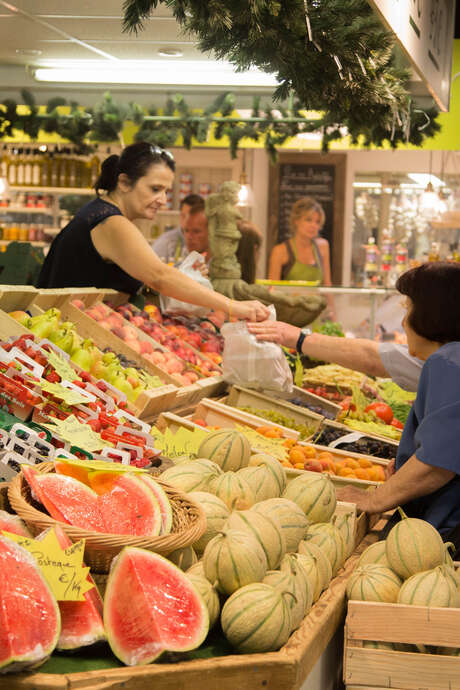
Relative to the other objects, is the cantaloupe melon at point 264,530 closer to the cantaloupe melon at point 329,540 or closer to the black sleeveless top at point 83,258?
the cantaloupe melon at point 329,540

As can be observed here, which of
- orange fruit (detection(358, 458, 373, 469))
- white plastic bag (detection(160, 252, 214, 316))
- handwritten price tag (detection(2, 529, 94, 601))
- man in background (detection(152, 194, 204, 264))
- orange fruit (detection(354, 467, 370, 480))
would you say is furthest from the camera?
man in background (detection(152, 194, 204, 264))

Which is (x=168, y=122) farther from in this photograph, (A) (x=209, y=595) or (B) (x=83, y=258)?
(A) (x=209, y=595)

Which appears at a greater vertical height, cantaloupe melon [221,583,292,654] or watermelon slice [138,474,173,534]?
watermelon slice [138,474,173,534]

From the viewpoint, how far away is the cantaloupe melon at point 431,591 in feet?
6.01

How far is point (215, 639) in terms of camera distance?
65.2 inches

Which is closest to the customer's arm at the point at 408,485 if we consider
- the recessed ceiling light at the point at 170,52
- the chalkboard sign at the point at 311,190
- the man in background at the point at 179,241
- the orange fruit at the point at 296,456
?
the orange fruit at the point at 296,456

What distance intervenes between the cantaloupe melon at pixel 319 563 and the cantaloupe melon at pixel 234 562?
30cm

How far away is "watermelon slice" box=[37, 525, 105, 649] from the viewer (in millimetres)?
1469

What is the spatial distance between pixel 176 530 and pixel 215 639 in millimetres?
247

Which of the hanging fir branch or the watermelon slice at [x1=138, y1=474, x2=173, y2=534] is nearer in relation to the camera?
the watermelon slice at [x1=138, y1=474, x2=173, y2=534]

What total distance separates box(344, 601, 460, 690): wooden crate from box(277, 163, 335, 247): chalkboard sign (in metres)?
10.9

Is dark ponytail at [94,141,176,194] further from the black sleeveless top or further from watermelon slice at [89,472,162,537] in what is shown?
watermelon slice at [89,472,162,537]

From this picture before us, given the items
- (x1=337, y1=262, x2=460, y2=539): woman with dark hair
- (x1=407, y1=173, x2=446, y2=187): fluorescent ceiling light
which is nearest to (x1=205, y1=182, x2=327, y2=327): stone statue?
(x1=337, y1=262, x2=460, y2=539): woman with dark hair

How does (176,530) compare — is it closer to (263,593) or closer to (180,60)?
(263,593)
